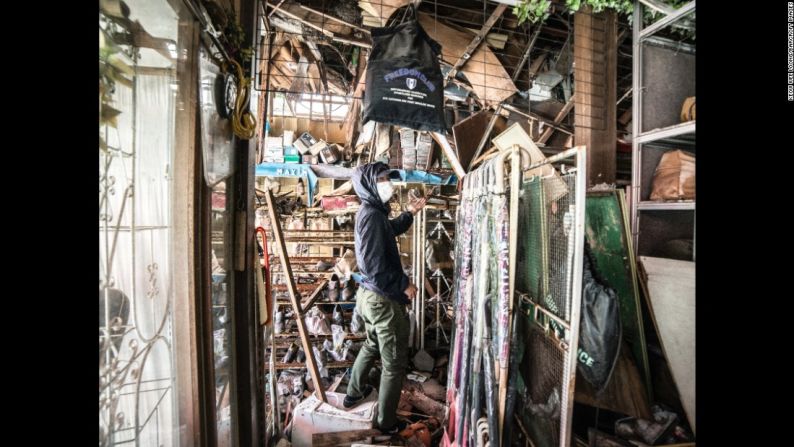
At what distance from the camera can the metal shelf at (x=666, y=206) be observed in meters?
2.09

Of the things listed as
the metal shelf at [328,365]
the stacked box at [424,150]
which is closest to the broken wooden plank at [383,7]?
the stacked box at [424,150]

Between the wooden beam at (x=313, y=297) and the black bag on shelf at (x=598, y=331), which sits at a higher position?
the black bag on shelf at (x=598, y=331)

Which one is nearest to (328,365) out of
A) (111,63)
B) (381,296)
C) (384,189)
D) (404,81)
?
(381,296)

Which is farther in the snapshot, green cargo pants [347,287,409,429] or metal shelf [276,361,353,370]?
metal shelf [276,361,353,370]

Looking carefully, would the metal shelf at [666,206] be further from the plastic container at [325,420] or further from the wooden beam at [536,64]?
the plastic container at [325,420]

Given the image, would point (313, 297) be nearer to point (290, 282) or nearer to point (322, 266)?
point (322, 266)

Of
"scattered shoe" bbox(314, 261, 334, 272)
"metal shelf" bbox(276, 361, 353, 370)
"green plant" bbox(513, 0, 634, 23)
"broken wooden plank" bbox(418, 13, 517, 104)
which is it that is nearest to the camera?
"green plant" bbox(513, 0, 634, 23)

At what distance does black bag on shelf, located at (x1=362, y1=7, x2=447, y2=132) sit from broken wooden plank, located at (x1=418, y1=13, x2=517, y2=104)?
715 mm

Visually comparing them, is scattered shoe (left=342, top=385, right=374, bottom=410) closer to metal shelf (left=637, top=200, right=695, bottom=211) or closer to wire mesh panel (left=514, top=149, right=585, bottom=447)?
wire mesh panel (left=514, top=149, right=585, bottom=447)

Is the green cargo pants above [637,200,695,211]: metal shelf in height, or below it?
below

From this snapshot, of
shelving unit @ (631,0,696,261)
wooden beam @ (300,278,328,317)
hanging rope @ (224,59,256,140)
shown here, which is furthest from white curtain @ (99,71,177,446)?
wooden beam @ (300,278,328,317)

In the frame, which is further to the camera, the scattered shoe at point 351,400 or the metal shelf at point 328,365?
the metal shelf at point 328,365

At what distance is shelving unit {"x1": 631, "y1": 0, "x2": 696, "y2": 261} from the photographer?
7.70 ft
